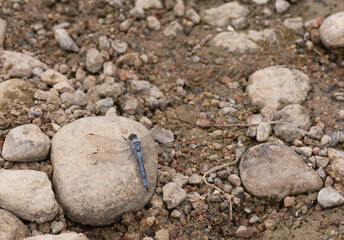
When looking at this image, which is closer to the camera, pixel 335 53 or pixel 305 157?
pixel 305 157

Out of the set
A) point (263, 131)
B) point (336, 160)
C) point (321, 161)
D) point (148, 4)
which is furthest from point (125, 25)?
point (336, 160)

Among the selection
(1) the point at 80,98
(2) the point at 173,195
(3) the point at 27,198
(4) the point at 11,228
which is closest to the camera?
(4) the point at 11,228

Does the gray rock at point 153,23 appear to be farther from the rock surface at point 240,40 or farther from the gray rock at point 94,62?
the gray rock at point 94,62

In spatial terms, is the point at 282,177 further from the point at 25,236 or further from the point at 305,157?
the point at 25,236

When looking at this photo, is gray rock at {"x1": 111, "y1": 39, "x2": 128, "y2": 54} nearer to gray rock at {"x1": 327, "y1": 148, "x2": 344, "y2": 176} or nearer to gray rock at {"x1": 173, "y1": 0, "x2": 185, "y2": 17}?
gray rock at {"x1": 173, "y1": 0, "x2": 185, "y2": 17}

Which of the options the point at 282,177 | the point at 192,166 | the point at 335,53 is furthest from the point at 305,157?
the point at 335,53

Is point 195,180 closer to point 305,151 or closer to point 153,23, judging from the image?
point 305,151

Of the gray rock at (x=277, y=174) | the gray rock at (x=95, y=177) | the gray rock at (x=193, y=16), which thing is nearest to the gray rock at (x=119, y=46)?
the gray rock at (x=193, y=16)
